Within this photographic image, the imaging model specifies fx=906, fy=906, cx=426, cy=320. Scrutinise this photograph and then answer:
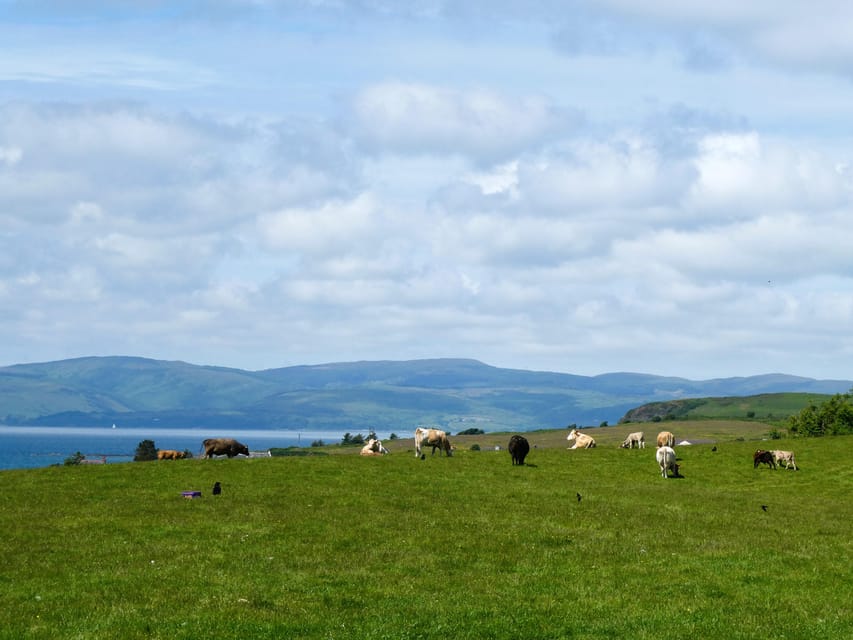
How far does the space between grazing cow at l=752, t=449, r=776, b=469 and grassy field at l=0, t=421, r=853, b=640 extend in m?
6.74

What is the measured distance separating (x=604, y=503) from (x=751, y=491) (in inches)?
530

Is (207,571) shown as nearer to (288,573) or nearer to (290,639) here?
(288,573)

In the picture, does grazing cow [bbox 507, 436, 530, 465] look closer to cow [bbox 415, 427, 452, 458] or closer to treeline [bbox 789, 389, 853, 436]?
cow [bbox 415, 427, 452, 458]

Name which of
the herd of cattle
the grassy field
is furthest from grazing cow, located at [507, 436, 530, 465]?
the grassy field

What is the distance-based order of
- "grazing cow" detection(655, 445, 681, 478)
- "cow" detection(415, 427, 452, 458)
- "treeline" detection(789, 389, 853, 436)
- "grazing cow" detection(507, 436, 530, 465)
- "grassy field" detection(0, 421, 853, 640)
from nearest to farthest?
"grassy field" detection(0, 421, 853, 640) → "grazing cow" detection(655, 445, 681, 478) → "grazing cow" detection(507, 436, 530, 465) → "cow" detection(415, 427, 452, 458) → "treeline" detection(789, 389, 853, 436)

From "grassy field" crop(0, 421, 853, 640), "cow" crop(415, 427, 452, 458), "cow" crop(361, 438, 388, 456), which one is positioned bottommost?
"grassy field" crop(0, 421, 853, 640)

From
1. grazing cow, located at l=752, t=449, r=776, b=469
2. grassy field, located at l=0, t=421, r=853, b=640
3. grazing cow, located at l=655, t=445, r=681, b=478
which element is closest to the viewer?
grassy field, located at l=0, t=421, r=853, b=640

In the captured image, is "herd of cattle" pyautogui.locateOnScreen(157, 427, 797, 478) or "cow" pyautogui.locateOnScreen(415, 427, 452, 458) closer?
"herd of cattle" pyautogui.locateOnScreen(157, 427, 797, 478)

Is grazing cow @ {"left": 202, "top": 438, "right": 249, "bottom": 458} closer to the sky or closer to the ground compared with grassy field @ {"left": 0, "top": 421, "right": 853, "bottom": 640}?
closer to the sky

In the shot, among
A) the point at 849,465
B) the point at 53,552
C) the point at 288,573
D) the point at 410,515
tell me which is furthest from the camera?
the point at 849,465

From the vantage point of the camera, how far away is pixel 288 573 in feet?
82.0

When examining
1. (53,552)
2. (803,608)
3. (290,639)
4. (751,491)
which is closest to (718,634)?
(803,608)

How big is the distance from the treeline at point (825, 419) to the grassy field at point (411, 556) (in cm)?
6321

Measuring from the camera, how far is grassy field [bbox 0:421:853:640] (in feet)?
65.3
